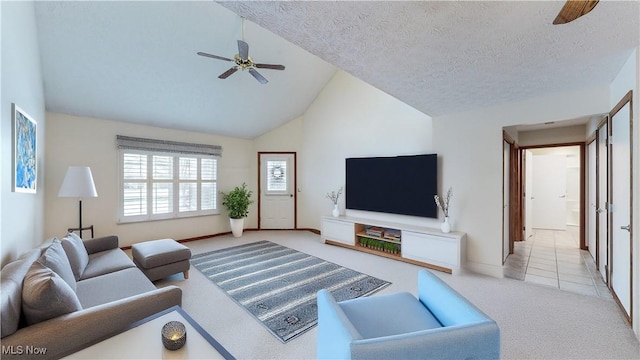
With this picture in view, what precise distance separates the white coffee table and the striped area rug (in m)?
0.94

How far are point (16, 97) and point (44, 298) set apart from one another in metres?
1.86

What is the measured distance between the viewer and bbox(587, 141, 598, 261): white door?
3595 mm

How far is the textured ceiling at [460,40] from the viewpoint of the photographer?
146cm

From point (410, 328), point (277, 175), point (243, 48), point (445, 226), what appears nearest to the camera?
point (410, 328)

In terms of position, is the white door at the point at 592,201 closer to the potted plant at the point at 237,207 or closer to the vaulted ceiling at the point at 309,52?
the vaulted ceiling at the point at 309,52

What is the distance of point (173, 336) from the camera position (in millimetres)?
1131

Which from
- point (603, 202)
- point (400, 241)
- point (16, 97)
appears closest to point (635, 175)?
point (603, 202)

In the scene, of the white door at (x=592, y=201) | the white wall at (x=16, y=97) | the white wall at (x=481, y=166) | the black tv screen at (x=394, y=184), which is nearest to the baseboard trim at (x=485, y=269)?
the white wall at (x=481, y=166)

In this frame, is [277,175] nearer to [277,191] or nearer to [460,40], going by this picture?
[277,191]

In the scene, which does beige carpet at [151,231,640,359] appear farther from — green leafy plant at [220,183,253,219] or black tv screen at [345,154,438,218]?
green leafy plant at [220,183,253,219]

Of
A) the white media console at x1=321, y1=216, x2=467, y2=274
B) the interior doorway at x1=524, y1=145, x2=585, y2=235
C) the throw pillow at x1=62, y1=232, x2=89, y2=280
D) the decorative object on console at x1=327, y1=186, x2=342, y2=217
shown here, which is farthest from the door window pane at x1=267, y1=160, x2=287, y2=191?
the interior doorway at x1=524, y1=145, x2=585, y2=235

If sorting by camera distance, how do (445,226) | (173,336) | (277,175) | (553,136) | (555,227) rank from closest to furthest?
(173,336)
(445,226)
(553,136)
(555,227)
(277,175)

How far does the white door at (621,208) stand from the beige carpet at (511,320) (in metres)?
0.24

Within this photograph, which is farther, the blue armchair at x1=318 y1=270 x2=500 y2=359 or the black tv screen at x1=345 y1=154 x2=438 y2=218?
the black tv screen at x1=345 y1=154 x2=438 y2=218
